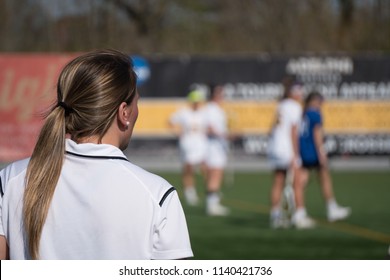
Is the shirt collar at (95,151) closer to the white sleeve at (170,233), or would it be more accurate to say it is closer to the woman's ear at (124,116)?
the woman's ear at (124,116)

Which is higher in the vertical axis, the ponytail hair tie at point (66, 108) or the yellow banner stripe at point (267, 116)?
the ponytail hair tie at point (66, 108)

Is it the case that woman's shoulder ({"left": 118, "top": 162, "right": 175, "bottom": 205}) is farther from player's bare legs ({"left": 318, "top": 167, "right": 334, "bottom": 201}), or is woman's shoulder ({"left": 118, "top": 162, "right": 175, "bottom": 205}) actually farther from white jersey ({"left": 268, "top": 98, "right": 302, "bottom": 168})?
player's bare legs ({"left": 318, "top": 167, "right": 334, "bottom": 201})

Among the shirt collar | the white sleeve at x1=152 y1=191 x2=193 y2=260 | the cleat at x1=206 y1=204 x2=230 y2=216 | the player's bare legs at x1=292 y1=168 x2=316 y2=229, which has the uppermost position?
the shirt collar

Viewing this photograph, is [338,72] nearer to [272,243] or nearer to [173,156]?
[173,156]

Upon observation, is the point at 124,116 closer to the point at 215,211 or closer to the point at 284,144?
the point at 284,144

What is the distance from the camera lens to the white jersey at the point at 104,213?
303 centimetres

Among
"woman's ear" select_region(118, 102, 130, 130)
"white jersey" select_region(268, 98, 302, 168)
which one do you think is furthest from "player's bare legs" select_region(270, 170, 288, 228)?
"woman's ear" select_region(118, 102, 130, 130)

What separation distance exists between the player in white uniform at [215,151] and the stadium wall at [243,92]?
1230 cm

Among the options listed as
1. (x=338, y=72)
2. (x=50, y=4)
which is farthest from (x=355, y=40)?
(x=50, y=4)

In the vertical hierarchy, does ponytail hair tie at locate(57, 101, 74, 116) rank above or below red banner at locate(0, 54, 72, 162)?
above

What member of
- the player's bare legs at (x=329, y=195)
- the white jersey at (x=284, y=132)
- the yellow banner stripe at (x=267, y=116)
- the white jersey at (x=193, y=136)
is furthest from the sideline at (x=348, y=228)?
the yellow banner stripe at (x=267, y=116)

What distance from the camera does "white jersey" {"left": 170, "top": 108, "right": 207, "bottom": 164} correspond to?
19000 mm

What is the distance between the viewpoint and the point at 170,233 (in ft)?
9.90
